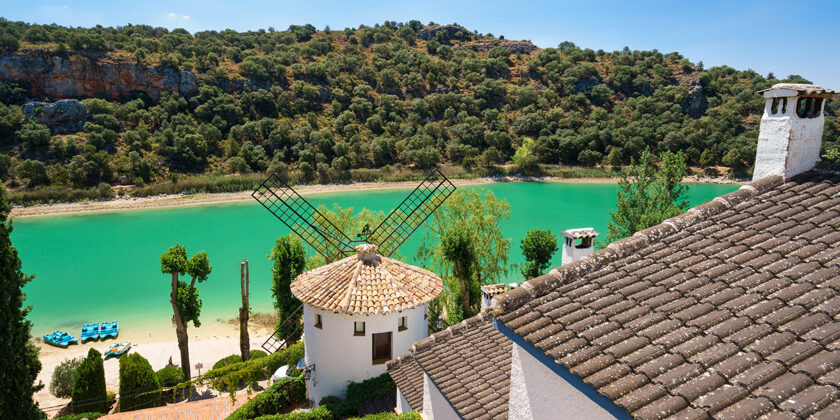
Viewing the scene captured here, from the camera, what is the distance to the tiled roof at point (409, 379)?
30.6 feet

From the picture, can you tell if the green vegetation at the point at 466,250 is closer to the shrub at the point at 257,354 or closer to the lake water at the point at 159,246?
the lake water at the point at 159,246

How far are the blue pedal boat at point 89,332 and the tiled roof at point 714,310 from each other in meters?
25.5

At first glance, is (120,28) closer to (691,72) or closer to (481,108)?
(481,108)

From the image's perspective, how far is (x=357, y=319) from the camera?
1149 cm

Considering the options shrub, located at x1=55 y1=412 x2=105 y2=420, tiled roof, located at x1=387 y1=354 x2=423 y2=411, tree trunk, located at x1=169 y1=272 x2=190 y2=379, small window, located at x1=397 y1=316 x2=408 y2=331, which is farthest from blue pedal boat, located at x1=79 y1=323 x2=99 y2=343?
tiled roof, located at x1=387 y1=354 x2=423 y2=411

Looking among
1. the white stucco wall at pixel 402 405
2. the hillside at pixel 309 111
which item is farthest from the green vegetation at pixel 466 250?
the hillside at pixel 309 111

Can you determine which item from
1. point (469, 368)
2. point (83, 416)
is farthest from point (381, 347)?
point (83, 416)

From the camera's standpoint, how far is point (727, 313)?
2.98 metres

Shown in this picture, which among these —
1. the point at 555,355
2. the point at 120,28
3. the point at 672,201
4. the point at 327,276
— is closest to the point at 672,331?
the point at 555,355

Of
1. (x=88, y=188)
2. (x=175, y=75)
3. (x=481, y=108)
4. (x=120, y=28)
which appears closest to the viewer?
(x=88, y=188)

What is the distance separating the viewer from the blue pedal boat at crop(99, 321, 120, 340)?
22408 mm

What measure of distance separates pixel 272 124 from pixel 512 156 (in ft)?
112

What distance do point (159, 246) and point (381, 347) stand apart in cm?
3223

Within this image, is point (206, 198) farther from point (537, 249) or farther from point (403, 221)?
point (537, 249)
